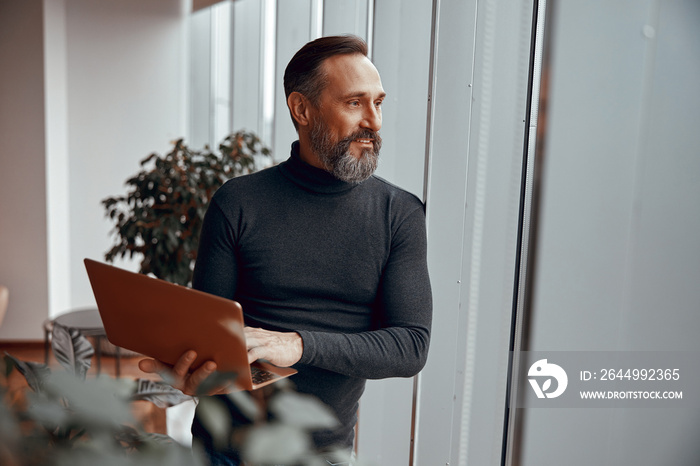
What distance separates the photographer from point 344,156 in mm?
1238

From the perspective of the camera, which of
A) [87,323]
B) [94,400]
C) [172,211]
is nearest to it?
[94,400]

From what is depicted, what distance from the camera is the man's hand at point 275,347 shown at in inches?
40.8

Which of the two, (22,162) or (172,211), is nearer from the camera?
(172,211)

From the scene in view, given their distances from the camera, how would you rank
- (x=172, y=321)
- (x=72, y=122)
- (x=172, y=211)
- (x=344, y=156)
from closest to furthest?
(x=172, y=321)
(x=344, y=156)
(x=172, y=211)
(x=72, y=122)

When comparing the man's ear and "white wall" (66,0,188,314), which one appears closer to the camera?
the man's ear

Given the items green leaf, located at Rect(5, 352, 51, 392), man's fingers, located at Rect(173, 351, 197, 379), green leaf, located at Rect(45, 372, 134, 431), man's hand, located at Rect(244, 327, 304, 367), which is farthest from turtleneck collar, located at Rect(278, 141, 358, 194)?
green leaf, located at Rect(45, 372, 134, 431)

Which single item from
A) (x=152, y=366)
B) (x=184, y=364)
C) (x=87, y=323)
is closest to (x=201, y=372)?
(x=184, y=364)

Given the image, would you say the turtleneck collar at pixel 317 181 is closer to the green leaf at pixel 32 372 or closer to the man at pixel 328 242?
the man at pixel 328 242

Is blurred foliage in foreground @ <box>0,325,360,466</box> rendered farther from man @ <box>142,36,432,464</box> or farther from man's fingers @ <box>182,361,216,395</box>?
man @ <box>142,36,432,464</box>

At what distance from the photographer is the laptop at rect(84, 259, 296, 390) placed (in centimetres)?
92

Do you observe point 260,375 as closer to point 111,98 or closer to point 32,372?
point 32,372

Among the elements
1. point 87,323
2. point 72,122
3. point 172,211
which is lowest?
point 87,323

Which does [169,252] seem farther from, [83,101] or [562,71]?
[83,101]

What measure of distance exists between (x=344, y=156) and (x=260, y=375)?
1.60 ft
